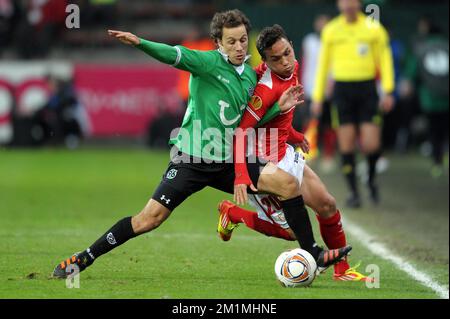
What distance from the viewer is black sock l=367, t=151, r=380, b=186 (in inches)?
558

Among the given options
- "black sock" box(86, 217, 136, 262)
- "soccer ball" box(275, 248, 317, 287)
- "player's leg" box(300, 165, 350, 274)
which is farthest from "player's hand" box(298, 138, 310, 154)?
"black sock" box(86, 217, 136, 262)

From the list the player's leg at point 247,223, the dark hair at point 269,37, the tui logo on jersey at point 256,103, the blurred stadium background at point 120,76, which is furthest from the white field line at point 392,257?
the blurred stadium background at point 120,76

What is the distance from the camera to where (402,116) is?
2320 centimetres

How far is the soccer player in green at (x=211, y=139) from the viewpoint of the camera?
803 cm

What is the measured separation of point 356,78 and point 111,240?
21.6 ft

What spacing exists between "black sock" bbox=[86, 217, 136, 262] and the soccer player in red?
81 cm

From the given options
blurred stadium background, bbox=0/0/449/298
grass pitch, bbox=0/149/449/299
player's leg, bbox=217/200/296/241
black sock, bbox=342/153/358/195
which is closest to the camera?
grass pitch, bbox=0/149/449/299

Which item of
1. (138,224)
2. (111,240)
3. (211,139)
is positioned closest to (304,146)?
(211,139)

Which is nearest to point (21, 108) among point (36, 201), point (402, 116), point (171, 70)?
point (171, 70)

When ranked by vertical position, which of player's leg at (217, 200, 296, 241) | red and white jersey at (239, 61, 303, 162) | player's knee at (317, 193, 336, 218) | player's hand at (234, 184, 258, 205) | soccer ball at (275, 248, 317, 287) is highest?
red and white jersey at (239, 61, 303, 162)

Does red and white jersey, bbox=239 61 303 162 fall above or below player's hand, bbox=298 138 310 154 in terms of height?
above

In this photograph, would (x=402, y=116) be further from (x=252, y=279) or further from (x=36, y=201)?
(x=252, y=279)

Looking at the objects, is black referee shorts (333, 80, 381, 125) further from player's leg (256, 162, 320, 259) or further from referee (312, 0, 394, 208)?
player's leg (256, 162, 320, 259)

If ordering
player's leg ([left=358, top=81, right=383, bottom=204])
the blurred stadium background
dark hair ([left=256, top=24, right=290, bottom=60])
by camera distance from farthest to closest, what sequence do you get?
the blurred stadium background → player's leg ([left=358, top=81, right=383, bottom=204]) → dark hair ([left=256, top=24, right=290, bottom=60])
